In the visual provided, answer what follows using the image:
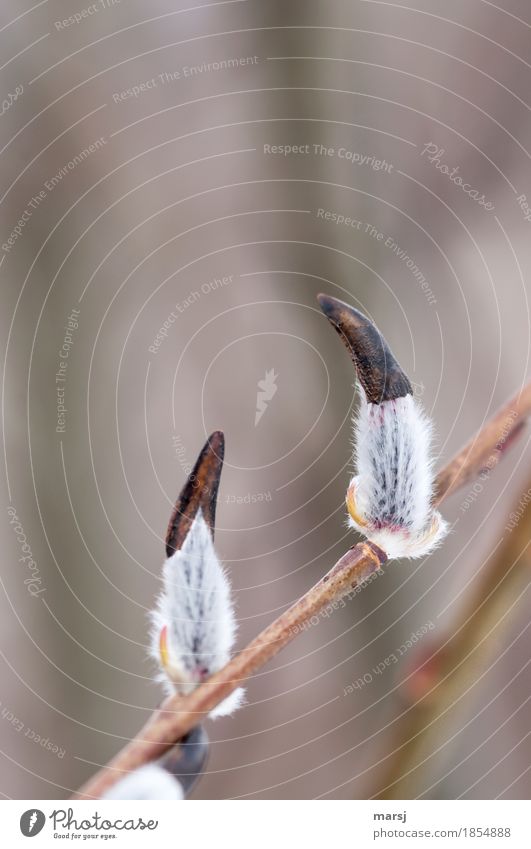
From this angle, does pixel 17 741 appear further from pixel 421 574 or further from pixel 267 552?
pixel 421 574

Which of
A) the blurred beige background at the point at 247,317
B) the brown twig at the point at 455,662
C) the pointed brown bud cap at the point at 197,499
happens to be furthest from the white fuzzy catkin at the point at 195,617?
the blurred beige background at the point at 247,317

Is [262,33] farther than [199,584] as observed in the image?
Yes

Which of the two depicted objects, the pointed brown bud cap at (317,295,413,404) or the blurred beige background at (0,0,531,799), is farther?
the blurred beige background at (0,0,531,799)

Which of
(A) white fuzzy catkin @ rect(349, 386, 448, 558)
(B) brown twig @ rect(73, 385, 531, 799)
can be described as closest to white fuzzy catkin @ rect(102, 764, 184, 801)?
(B) brown twig @ rect(73, 385, 531, 799)

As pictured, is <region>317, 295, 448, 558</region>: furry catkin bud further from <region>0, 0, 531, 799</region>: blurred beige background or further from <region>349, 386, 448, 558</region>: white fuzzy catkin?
<region>0, 0, 531, 799</region>: blurred beige background

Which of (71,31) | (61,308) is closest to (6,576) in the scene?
(61,308)
